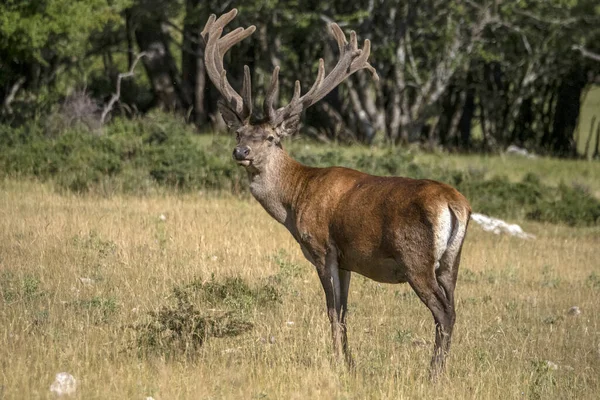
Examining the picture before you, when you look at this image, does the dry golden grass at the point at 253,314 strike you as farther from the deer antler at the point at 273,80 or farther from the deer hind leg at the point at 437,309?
the deer antler at the point at 273,80

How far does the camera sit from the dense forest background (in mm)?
27875

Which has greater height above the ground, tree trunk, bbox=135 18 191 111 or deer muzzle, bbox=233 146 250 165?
deer muzzle, bbox=233 146 250 165

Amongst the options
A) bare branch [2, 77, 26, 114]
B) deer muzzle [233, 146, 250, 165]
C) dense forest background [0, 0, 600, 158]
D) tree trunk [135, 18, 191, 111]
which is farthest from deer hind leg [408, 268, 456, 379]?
tree trunk [135, 18, 191, 111]

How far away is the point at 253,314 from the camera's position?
869cm

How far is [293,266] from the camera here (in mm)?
10602

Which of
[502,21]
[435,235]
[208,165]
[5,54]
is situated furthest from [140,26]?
[435,235]

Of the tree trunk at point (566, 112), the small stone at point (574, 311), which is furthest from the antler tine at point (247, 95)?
the tree trunk at point (566, 112)

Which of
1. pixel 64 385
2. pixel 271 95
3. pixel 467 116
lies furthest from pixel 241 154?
pixel 467 116

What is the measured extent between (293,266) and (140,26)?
72.0ft

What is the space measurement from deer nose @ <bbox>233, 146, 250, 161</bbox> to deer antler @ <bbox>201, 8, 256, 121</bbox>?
0.36 metres

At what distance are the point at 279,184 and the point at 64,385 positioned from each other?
282 centimetres

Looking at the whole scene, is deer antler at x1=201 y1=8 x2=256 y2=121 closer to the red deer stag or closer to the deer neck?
the red deer stag

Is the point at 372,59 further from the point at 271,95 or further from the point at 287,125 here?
the point at 271,95

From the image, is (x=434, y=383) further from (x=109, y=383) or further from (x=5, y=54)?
(x=5, y=54)
